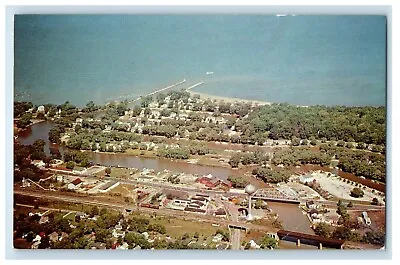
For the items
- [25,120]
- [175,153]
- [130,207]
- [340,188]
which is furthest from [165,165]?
[340,188]

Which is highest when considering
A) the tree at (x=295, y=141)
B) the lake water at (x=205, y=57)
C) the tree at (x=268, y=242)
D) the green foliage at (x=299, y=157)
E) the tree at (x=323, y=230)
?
the lake water at (x=205, y=57)

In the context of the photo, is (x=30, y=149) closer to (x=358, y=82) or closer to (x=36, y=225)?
(x=36, y=225)

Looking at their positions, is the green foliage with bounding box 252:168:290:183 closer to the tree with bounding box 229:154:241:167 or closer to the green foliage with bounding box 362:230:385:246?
the tree with bounding box 229:154:241:167

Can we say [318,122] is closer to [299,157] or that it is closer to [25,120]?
[299,157]

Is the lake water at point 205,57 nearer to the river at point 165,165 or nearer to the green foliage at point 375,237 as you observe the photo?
the river at point 165,165

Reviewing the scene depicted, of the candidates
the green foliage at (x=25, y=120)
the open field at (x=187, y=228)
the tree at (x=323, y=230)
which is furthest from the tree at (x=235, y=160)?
the green foliage at (x=25, y=120)
